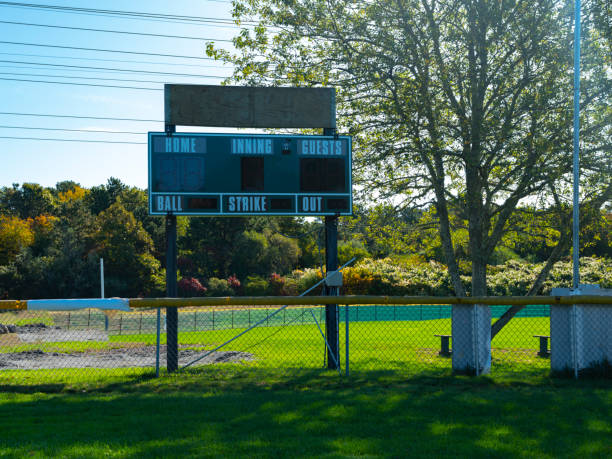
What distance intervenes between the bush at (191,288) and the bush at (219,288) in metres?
0.69

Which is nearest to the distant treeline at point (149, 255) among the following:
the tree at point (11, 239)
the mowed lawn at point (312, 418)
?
the tree at point (11, 239)

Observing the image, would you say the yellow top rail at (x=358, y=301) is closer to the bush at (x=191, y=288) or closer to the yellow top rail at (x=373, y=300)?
the yellow top rail at (x=373, y=300)

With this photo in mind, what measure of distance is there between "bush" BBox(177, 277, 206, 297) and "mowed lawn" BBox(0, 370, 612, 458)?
1435 inches

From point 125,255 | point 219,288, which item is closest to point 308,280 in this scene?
point 219,288

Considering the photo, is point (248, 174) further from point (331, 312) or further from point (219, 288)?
point (219, 288)

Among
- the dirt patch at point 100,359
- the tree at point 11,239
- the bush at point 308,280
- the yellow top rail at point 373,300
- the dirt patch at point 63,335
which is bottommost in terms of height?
the dirt patch at point 63,335

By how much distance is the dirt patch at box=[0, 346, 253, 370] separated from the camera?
44.2 feet

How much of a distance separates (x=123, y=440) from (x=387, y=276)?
111 ft

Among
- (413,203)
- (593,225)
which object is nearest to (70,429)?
(413,203)

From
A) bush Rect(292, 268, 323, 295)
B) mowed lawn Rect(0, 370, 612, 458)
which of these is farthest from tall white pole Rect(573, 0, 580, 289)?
bush Rect(292, 268, 323, 295)

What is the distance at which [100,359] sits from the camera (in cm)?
1531

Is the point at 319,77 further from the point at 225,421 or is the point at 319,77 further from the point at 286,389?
the point at 225,421

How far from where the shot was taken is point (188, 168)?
36.0 feet

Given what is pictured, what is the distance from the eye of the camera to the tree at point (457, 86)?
13.7 metres
